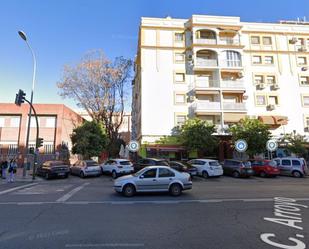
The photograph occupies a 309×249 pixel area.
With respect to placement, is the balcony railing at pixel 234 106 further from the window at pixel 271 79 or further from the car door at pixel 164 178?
the car door at pixel 164 178

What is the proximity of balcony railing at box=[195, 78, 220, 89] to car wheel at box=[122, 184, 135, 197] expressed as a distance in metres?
21.6

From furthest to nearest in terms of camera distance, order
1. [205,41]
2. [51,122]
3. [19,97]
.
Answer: [51,122] → [205,41] → [19,97]

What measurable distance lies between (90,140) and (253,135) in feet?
58.0

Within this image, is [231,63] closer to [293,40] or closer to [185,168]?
[293,40]

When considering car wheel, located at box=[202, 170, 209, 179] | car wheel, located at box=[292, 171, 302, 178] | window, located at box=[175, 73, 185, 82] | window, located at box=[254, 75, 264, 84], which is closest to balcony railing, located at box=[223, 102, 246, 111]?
window, located at box=[254, 75, 264, 84]

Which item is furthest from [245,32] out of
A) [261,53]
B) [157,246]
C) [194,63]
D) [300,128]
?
[157,246]

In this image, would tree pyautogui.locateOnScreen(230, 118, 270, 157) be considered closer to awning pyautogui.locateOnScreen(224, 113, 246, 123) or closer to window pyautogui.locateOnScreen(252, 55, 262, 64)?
awning pyautogui.locateOnScreen(224, 113, 246, 123)

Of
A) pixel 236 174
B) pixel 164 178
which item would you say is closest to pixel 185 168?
pixel 236 174

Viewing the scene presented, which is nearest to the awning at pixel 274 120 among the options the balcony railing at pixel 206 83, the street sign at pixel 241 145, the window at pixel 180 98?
the balcony railing at pixel 206 83

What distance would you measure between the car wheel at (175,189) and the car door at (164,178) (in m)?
0.23

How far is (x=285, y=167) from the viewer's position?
72.9ft

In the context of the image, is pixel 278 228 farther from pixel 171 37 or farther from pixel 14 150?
pixel 14 150

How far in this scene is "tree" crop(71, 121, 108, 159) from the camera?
2742cm

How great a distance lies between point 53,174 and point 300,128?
2927 centimetres
